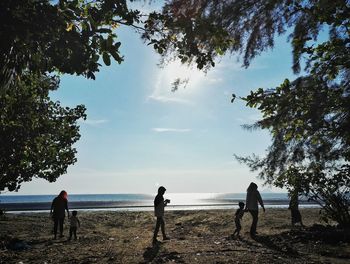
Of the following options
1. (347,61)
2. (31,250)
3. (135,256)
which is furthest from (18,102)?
(347,61)

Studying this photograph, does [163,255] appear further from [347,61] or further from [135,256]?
[347,61]

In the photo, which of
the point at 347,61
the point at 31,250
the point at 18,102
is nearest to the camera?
the point at 347,61

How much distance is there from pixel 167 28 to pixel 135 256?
264 inches

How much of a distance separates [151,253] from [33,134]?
24.2ft

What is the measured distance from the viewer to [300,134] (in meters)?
10.4

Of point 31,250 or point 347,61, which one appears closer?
point 347,61

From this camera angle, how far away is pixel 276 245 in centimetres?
1337

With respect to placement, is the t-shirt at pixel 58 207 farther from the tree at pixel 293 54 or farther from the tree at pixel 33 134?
the tree at pixel 293 54

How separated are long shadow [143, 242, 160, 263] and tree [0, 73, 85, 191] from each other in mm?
6311

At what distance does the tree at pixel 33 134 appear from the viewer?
51.1 feet

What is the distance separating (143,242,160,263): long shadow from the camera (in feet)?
36.8

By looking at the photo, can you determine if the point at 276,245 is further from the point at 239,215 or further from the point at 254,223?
the point at 239,215

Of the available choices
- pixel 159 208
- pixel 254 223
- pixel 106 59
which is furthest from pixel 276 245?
pixel 106 59

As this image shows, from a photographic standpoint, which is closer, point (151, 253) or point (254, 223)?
point (151, 253)
